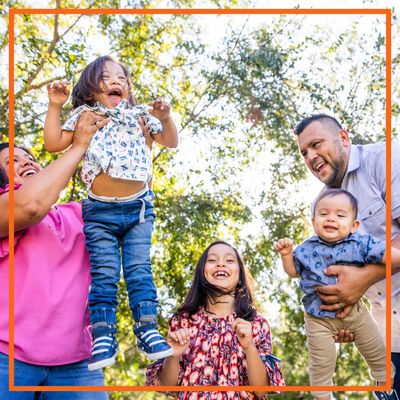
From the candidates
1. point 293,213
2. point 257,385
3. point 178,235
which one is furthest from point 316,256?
point 293,213

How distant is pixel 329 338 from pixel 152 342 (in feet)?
2.70

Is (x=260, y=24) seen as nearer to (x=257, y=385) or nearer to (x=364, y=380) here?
(x=257, y=385)

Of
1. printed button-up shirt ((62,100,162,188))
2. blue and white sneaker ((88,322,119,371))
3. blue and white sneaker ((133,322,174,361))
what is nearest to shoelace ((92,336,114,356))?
blue and white sneaker ((88,322,119,371))

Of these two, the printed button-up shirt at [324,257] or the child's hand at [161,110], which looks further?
the printed button-up shirt at [324,257]

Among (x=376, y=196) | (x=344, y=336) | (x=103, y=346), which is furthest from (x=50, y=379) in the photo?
(x=376, y=196)

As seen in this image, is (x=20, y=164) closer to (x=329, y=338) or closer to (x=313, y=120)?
(x=313, y=120)

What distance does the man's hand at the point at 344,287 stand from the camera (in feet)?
8.92

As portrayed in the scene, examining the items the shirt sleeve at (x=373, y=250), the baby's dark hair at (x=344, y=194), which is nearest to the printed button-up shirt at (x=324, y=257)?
the shirt sleeve at (x=373, y=250)

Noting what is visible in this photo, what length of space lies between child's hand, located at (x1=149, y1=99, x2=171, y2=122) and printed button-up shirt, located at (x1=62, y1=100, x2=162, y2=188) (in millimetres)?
28

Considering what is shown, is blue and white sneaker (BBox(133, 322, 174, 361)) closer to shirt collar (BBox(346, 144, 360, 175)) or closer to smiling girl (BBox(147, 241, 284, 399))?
smiling girl (BBox(147, 241, 284, 399))

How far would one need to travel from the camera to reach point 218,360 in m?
2.67

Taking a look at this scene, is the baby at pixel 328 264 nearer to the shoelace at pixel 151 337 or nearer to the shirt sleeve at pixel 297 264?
the shirt sleeve at pixel 297 264

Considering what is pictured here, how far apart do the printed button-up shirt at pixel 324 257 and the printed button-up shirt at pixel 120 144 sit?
27.8 inches

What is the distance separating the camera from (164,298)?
18.6 feet
